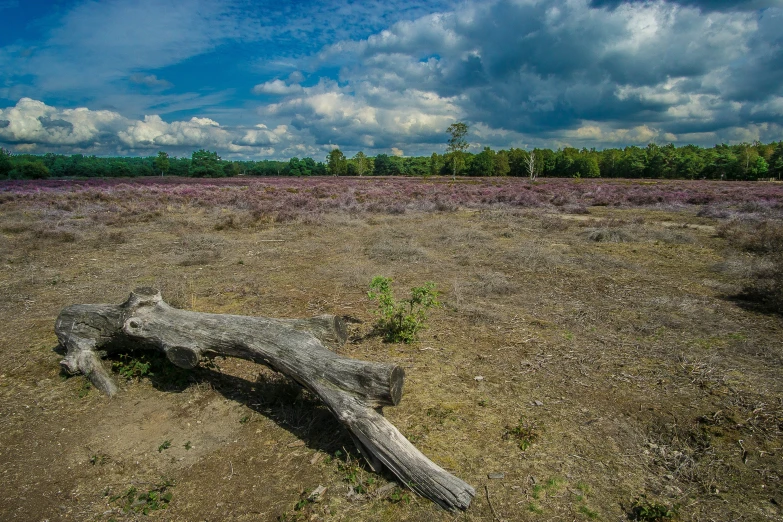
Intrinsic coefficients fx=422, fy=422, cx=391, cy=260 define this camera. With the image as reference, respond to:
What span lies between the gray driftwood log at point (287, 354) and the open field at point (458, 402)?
22cm

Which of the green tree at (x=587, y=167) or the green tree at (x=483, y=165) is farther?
the green tree at (x=483, y=165)

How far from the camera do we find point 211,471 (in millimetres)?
3877

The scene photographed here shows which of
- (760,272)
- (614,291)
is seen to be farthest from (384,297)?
(760,272)

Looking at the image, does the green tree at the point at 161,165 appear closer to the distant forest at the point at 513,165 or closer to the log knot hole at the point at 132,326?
the distant forest at the point at 513,165

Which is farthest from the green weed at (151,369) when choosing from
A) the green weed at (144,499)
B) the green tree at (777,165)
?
the green tree at (777,165)

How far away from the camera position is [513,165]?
9512 centimetres

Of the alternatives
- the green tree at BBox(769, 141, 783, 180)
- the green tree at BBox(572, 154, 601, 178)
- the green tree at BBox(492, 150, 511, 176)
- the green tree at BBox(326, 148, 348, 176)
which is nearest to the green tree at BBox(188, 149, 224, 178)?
the green tree at BBox(326, 148, 348, 176)

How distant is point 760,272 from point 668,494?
8.16m

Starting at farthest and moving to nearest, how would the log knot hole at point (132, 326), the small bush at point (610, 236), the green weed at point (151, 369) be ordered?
the small bush at point (610, 236)
the green weed at point (151, 369)
the log knot hole at point (132, 326)

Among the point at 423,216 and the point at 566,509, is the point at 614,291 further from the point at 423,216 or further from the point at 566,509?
the point at 423,216

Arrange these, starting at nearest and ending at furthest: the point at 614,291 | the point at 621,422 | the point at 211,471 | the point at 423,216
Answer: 1. the point at 211,471
2. the point at 621,422
3. the point at 614,291
4. the point at 423,216

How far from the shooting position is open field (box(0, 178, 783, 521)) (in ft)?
11.6

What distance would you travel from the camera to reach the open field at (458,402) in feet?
11.6

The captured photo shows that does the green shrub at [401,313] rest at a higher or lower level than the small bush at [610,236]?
lower
